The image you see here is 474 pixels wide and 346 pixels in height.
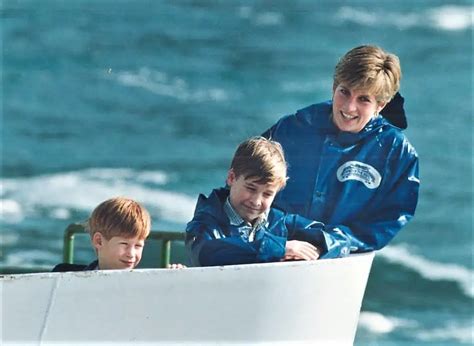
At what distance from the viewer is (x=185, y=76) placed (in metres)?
3.14

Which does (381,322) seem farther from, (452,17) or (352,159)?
(452,17)

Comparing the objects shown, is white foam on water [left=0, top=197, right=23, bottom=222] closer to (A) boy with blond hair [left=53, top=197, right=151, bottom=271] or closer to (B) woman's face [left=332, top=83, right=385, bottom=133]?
(A) boy with blond hair [left=53, top=197, right=151, bottom=271]

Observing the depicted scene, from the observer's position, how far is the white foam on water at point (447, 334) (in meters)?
3.23

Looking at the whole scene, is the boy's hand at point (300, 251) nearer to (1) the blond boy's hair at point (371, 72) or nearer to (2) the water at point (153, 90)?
(2) the water at point (153, 90)

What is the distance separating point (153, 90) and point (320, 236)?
0.58 meters

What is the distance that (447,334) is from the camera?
3.24m

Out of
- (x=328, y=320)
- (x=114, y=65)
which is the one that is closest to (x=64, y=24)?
(x=114, y=65)

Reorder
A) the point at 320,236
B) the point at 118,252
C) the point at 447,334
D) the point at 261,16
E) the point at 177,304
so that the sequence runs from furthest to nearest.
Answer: the point at 447,334 → the point at 261,16 → the point at 320,236 → the point at 118,252 → the point at 177,304

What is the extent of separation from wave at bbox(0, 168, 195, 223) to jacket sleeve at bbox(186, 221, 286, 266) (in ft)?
0.53

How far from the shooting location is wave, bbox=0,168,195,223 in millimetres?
3139

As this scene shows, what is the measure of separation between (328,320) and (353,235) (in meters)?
0.25

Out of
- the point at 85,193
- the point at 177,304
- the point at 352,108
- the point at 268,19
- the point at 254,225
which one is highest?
the point at 268,19

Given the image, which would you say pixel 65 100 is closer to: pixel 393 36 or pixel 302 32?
pixel 302 32

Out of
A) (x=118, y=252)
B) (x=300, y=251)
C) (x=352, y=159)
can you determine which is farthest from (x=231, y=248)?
(x=352, y=159)
